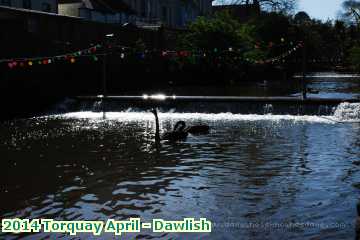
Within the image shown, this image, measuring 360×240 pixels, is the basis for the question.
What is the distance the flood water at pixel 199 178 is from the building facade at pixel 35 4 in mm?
21969

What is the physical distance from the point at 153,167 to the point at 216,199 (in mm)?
3708

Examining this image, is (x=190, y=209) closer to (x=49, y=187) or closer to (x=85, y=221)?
(x=85, y=221)

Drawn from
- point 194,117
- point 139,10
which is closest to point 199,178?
point 194,117

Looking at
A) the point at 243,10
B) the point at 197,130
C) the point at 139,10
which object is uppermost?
the point at 243,10

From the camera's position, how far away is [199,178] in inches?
504

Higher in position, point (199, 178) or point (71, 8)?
point (71, 8)

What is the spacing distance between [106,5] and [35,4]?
1069 centimetres

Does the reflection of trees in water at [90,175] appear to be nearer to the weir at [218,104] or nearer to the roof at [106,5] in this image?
the weir at [218,104]

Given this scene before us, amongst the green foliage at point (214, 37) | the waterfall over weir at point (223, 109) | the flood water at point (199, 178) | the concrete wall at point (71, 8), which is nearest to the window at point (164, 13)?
the concrete wall at point (71, 8)

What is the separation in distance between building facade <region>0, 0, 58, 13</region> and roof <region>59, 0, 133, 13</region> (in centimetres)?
402

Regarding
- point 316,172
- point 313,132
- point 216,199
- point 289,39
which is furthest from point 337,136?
point 289,39

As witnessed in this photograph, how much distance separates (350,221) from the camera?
9.27m

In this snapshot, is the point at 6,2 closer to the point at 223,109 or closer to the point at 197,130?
the point at 223,109

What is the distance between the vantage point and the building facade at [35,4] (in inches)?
1610
